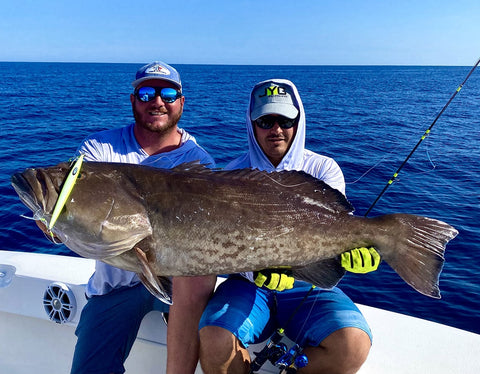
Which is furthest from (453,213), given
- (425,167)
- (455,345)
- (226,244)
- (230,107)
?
(230,107)

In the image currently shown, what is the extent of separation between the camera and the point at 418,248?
2.73 metres

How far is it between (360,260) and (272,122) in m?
1.34

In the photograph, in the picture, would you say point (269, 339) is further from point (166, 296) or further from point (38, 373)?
point (38, 373)

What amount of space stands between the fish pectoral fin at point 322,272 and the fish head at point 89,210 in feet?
3.53

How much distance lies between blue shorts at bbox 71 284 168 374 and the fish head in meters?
0.88

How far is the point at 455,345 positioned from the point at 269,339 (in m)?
1.51

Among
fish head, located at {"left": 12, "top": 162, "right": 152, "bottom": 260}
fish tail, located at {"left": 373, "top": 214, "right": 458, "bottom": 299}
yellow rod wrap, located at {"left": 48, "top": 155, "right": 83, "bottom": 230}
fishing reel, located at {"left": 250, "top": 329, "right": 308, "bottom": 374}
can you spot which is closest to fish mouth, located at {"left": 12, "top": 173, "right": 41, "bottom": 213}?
fish head, located at {"left": 12, "top": 162, "right": 152, "bottom": 260}

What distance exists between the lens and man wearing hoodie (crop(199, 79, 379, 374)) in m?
2.78

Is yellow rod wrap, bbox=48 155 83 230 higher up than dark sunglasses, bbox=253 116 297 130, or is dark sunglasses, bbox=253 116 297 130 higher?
dark sunglasses, bbox=253 116 297 130

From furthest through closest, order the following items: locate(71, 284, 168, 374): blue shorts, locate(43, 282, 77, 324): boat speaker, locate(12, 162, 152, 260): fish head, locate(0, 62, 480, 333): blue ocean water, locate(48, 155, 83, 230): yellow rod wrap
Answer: locate(0, 62, 480, 333): blue ocean water → locate(43, 282, 77, 324): boat speaker → locate(71, 284, 168, 374): blue shorts → locate(12, 162, 152, 260): fish head → locate(48, 155, 83, 230): yellow rod wrap

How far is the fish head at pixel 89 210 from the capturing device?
2.35 meters

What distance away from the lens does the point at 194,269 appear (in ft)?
8.36

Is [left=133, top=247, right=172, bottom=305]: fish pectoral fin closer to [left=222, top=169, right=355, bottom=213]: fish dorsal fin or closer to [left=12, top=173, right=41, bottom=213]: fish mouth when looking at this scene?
[left=12, top=173, right=41, bottom=213]: fish mouth

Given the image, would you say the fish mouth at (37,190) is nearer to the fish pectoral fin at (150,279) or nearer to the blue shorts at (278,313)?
the fish pectoral fin at (150,279)
